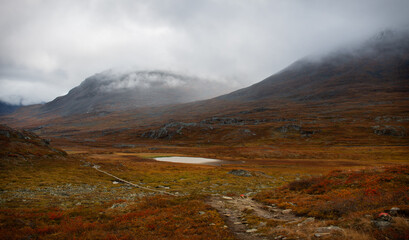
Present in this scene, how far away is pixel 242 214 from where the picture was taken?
1598cm

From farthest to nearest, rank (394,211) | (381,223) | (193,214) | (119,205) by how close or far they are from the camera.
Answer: (119,205)
(193,214)
(394,211)
(381,223)

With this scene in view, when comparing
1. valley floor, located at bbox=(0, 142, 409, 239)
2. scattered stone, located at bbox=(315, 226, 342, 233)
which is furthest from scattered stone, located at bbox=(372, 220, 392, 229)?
scattered stone, located at bbox=(315, 226, 342, 233)

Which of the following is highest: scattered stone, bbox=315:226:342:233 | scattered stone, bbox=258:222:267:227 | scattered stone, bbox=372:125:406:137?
scattered stone, bbox=315:226:342:233

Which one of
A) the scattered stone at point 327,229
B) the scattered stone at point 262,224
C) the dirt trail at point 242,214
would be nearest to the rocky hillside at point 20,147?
the dirt trail at point 242,214

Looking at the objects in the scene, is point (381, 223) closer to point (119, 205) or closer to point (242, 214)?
point (242, 214)

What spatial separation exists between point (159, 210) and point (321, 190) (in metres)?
15.8

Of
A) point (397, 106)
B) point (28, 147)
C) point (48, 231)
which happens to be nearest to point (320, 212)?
point (48, 231)

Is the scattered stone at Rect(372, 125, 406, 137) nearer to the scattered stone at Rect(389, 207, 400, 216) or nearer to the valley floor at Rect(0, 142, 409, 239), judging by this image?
the valley floor at Rect(0, 142, 409, 239)

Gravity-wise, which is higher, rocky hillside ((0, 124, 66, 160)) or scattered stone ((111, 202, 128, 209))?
rocky hillside ((0, 124, 66, 160))

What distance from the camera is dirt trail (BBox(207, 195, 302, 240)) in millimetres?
12070

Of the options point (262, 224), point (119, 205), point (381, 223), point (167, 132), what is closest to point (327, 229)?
point (381, 223)

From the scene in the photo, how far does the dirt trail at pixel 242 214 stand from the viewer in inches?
475

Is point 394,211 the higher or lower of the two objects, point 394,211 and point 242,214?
the higher

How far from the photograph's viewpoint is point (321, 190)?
67.9 ft
